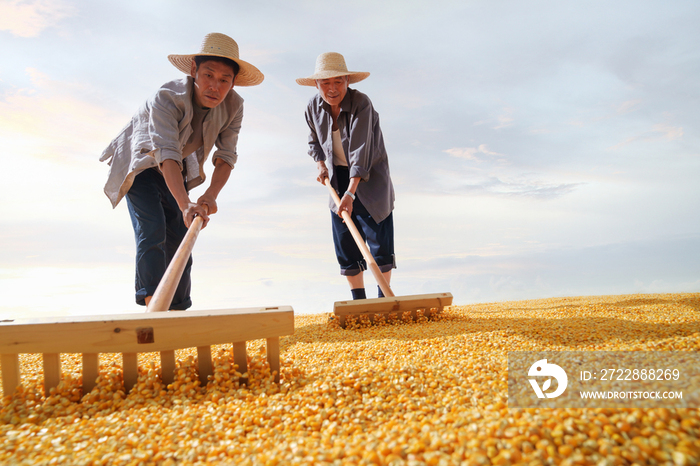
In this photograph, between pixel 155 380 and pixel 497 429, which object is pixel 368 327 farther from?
pixel 497 429

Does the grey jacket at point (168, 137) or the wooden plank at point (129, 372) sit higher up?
the grey jacket at point (168, 137)

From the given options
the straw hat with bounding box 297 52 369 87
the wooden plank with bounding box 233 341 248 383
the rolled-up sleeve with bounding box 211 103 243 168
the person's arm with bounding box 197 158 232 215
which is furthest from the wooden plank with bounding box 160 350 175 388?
the straw hat with bounding box 297 52 369 87

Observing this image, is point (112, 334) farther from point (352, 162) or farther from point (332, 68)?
point (332, 68)

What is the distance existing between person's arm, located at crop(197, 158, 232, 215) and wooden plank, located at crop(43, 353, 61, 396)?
1.64 metres

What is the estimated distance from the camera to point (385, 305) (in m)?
3.34

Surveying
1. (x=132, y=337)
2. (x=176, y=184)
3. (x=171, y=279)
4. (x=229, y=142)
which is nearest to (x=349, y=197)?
(x=229, y=142)

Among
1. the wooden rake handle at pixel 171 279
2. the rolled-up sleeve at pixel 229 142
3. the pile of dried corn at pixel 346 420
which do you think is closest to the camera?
the pile of dried corn at pixel 346 420

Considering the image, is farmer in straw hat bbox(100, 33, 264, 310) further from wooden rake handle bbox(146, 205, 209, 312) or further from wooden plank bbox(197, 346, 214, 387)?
wooden plank bbox(197, 346, 214, 387)

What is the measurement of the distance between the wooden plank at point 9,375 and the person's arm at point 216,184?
5.45ft

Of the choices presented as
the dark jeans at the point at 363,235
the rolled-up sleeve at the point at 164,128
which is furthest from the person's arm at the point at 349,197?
the rolled-up sleeve at the point at 164,128

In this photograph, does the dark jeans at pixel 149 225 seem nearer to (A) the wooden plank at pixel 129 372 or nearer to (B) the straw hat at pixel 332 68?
(A) the wooden plank at pixel 129 372

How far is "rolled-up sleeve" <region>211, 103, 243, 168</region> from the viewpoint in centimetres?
360

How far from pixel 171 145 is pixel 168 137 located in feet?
0.24

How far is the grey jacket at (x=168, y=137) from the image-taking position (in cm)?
301
